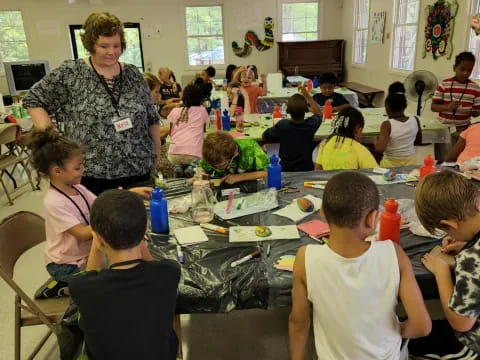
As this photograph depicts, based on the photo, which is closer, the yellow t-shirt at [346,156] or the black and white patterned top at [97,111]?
the black and white patterned top at [97,111]

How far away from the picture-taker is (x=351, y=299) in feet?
3.84

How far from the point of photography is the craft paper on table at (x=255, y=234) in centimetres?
166

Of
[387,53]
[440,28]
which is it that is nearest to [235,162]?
[440,28]

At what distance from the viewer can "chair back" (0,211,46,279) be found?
170 cm

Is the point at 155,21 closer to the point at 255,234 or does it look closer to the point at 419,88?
the point at 419,88

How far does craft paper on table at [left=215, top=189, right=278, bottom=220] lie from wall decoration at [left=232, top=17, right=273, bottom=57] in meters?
8.22

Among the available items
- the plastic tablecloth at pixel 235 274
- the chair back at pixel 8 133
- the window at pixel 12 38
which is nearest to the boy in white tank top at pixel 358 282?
the plastic tablecloth at pixel 235 274

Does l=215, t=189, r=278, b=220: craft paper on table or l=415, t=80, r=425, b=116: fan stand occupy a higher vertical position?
l=415, t=80, r=425, b=116: fan stand

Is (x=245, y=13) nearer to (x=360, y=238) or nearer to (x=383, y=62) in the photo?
(x=383, y=62)

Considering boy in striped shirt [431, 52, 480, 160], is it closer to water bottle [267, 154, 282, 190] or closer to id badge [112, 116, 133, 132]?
water bottle [267, 154, 282, 190]

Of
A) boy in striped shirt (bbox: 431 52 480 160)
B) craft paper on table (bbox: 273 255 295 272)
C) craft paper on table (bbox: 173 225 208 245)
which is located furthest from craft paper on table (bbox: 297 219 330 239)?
boy in striped shirt (bbox: 431 52 480 160)

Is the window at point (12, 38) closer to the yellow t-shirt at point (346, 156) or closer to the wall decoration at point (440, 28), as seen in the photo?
the wall decoration at point (440, 28)

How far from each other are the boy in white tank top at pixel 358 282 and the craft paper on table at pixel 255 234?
0.44 metres

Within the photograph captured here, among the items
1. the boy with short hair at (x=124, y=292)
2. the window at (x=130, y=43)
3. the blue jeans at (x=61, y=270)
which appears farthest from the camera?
the window at (x=130, y=43)
